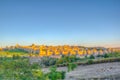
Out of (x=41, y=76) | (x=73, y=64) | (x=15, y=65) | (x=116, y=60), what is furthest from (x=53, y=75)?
(x=116, y=60)

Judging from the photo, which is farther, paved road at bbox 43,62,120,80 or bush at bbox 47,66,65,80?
paved road at bbox 43,62,120,80

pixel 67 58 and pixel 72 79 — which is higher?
pixel 67 58

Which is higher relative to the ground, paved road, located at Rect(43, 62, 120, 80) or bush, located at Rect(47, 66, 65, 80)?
bush, located at Rect(47, 66, 65, 80)

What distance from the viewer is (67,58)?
49.2ft

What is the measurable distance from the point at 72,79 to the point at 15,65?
6.54 metres

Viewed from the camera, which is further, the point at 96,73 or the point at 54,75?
the point at 96,73

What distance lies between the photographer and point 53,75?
1228cm

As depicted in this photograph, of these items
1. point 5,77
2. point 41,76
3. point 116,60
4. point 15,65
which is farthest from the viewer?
point 116,60

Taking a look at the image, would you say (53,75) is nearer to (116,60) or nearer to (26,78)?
(26,78)

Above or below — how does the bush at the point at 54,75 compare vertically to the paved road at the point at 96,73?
above

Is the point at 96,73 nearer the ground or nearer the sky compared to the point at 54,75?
nearer the ground

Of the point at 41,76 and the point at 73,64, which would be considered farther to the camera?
the point at 73,64

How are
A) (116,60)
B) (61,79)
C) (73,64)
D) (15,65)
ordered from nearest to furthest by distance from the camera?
(61,79), (73,64), (15,65), (116,60)

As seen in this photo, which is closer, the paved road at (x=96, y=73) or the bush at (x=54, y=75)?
the bush at (x=54, y=75)
